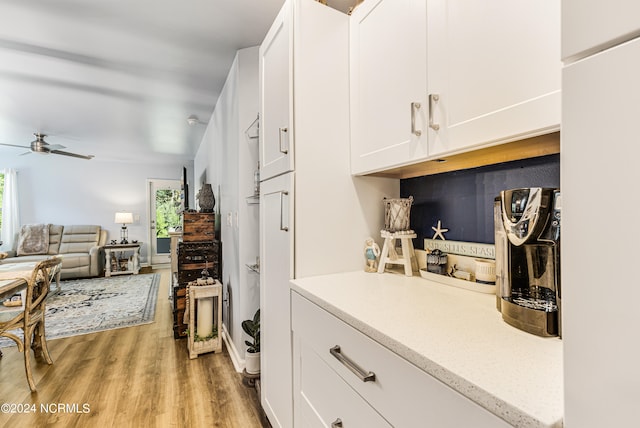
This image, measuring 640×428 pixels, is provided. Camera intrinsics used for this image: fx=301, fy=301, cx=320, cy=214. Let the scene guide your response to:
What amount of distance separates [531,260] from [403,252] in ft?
2.07

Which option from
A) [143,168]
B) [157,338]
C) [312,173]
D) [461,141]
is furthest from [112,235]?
[461,141]

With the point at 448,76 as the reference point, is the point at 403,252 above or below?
below

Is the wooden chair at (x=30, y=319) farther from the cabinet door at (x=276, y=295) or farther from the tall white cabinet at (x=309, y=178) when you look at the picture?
the tall white cabinet at (x=309, y=178)

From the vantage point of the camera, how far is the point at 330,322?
3.29ft

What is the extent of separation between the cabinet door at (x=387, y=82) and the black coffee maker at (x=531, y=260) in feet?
1.23

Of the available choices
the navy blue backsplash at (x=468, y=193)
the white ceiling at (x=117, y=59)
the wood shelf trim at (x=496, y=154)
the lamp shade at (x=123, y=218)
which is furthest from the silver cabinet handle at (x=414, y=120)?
the lamp shade at (x=123, y=218)

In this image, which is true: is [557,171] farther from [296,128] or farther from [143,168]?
[143,168]

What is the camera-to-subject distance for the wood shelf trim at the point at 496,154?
2.88 ft

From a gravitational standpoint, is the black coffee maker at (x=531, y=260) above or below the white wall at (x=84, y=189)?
below

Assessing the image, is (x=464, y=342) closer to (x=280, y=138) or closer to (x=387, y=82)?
(x=387, y=82)

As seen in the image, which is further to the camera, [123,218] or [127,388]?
[123,218]

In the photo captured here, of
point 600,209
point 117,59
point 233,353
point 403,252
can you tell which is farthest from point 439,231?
point 117,59

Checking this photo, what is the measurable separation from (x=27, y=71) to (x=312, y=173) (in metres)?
3.02

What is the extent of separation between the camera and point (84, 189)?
6.45 m
